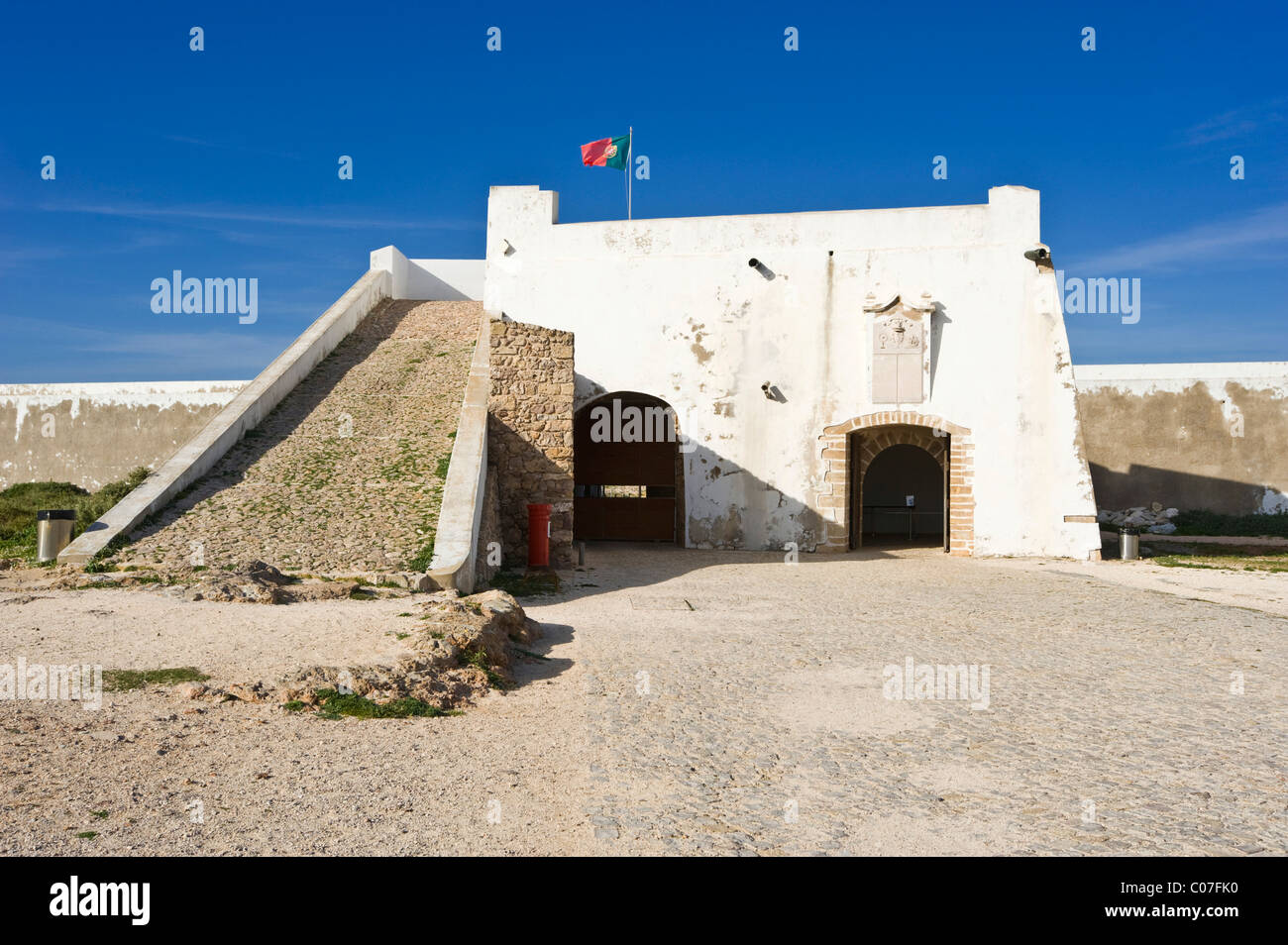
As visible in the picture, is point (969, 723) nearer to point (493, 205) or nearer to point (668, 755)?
point (668, 755)

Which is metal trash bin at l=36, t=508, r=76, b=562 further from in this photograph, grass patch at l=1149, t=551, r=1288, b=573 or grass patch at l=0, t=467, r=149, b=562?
grass patch at l=1149, t=551, r=1288, b=573

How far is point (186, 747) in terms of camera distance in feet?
15.1

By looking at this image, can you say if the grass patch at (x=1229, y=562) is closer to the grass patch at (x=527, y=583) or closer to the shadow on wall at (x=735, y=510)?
the shadow on wall at (x=735, y=510)

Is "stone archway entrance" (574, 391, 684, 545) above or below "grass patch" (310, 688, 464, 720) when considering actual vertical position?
above

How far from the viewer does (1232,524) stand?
771 inches

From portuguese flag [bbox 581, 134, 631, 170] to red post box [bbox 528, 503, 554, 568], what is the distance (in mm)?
8733

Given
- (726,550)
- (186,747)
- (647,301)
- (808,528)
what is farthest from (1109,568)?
(186,747)

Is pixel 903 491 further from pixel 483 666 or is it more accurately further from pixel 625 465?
pixel 483 666

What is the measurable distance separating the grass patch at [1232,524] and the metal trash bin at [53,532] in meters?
20.1

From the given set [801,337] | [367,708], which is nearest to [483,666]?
[367,708]

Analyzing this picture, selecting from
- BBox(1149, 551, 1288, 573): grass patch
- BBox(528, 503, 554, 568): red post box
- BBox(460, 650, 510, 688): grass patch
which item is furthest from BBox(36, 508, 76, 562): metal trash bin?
BBox(1149, 551, 1288, 573): grass patch

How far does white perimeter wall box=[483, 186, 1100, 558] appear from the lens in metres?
15.6

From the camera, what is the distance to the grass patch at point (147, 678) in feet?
18.2

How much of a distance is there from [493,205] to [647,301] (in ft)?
12.0
